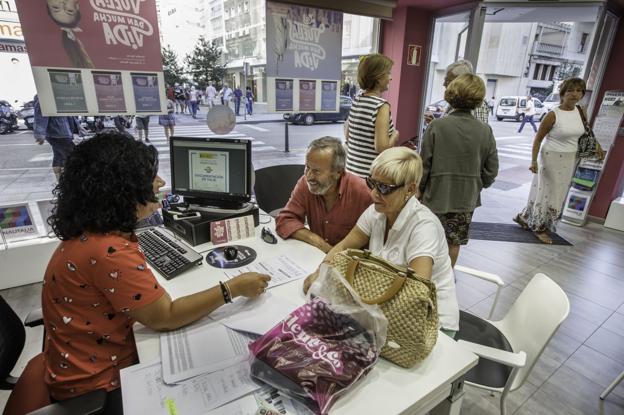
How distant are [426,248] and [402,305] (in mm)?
398

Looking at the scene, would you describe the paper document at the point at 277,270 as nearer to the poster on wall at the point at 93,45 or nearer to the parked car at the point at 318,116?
the poster on wall at the point at 93,45

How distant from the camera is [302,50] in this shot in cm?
299

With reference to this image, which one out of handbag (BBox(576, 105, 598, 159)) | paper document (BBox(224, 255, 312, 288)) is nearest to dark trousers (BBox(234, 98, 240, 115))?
paper document (BBox(224, 255, 312, 288))

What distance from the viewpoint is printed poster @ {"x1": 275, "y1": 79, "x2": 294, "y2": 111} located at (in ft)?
9.77

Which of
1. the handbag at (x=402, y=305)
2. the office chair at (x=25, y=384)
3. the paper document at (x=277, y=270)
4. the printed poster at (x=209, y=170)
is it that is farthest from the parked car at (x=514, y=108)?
the office chair at (x=25, y=384)

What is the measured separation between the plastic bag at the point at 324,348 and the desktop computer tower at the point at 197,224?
2.78 ft

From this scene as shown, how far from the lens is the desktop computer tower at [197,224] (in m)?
1.58

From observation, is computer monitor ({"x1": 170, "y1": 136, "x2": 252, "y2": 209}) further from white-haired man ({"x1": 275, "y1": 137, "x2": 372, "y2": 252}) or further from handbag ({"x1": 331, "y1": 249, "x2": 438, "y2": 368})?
handbag ({"x1": 331, "y1": 249, "x2": 438, "y2": 368})

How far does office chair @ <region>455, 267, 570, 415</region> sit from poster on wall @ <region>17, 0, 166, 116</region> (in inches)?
99.6

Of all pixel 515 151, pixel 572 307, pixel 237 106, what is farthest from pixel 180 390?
pixel 515 151

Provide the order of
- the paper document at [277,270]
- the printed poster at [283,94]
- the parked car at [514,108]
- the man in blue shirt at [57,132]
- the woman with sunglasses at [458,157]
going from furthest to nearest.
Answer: the parked car at [514,108] → the printed poster at [283,94] → the man in blue shirt at [57,132] → the woman with sunglasses at [458,157] → the paper document at [277,270]

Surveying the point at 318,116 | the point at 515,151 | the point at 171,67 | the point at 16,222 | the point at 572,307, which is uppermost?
the point at 171,67

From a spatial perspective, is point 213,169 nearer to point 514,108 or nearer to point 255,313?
point 255,313

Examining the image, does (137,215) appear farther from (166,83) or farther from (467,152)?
(166,83)
